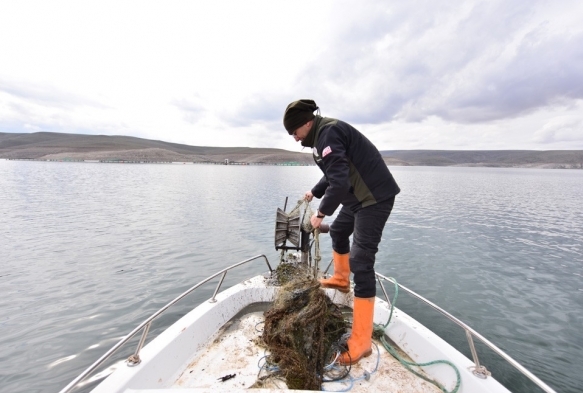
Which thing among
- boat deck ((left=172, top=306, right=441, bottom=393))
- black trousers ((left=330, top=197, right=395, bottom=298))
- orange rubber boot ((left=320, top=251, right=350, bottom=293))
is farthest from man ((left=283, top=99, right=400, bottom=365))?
orange rubber boot ((left=320, top=251, right=350, bottom=293))

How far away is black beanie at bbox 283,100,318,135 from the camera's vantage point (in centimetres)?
311

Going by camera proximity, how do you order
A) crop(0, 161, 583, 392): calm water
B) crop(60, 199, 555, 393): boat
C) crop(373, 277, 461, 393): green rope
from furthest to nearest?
crop(0, 161, 583, 392): calm water → crop(373, 277, 461, 393): green rope → crop(60, 199, 555, 393): boat

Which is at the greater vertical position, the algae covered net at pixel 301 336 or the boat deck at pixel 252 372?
the algae covered net at pixel 301 336

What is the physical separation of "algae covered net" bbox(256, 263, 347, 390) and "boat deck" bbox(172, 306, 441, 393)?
11cm

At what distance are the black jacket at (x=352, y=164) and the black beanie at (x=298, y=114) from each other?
137 millimetres

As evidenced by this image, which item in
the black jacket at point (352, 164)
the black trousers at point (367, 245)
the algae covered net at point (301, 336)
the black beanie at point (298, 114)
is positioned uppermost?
the black beanie at point (298, 114)

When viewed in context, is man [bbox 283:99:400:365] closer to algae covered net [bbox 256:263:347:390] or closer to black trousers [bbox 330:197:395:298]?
black trousers [bbox 330:197:395:298]

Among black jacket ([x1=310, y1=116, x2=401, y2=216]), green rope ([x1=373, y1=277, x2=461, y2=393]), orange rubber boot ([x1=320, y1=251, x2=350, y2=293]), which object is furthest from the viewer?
orange rubber boot ([x1=320, y1=251, x2=350, y2=293])

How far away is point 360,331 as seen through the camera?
10.5 feet

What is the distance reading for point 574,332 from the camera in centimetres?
597

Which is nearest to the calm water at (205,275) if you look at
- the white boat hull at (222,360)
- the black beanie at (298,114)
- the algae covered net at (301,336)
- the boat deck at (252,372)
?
the white boat hull at (222,360)

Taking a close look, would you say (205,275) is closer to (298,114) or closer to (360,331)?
(360,331)

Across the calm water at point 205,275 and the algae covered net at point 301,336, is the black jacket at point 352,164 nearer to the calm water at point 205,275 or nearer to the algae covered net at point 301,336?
the algae covered net at point 301,336

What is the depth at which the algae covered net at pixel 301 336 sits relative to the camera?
287 cm
